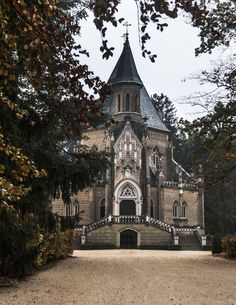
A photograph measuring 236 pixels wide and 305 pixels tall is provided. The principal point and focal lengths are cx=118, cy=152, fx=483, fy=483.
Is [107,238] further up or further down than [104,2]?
further down

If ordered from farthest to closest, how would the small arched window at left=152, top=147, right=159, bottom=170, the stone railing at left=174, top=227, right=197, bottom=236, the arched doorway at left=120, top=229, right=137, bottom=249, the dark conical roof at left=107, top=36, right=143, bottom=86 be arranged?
the dark conical roof at left=107, top=36, right=143, bottom=86 → the small arched window at left=152, top=147, right=159, bottom=170 → the stone railing at left=174, top=227, right=197, bottom=236 → the arched doorway at left=120, top=229, right=137, bottom=249

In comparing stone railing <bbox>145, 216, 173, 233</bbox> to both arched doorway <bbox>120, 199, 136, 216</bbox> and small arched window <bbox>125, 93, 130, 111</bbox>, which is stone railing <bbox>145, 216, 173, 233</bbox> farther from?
small arched window <bbox>125, 93, 130, 111</bbox>

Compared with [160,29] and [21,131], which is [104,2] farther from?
[21,131]

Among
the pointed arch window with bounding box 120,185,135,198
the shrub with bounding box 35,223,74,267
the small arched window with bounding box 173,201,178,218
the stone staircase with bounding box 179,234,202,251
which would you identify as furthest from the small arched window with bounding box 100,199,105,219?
the shrub with bounding box 35,223,74,267

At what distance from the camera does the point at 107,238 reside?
38.9 m

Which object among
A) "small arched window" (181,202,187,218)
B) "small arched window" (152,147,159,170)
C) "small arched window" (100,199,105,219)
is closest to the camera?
"small arched window" (100,199,105,219)

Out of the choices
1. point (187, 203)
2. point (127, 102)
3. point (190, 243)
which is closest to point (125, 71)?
point (127, 102)

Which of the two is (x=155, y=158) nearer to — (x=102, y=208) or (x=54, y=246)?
(x=102, y=208)

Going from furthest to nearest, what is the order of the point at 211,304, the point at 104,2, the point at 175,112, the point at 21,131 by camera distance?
the point at 175,112 → the point at 21,131 → the point at 211,304 → the point at 104,2

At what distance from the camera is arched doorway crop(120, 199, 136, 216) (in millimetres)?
44000

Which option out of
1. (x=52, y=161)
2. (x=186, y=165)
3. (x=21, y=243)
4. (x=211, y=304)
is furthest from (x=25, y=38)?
(x=186, y=165)

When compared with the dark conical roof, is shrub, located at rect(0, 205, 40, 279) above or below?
below

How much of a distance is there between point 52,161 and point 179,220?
3344cm

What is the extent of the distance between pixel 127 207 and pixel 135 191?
164 centimetres
